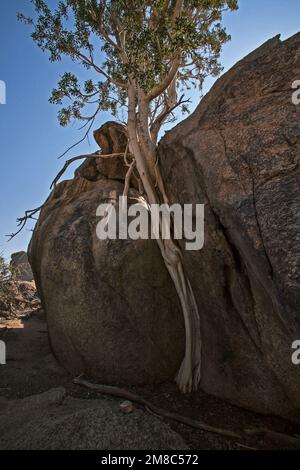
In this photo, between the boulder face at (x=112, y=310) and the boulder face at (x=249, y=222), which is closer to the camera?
the boulder face at (x=249, y=222)

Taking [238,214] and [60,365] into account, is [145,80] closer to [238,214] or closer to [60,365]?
[238,214]

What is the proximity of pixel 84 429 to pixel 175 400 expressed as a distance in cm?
205

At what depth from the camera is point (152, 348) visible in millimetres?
6836

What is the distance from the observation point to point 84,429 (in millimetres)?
4652

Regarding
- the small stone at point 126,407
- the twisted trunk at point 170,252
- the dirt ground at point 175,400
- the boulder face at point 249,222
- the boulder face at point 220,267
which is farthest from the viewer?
the twisted trunk at point 170,252

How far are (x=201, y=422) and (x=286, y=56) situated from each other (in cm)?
652

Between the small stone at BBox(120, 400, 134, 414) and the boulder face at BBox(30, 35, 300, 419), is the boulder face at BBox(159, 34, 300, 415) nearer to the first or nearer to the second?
the boulder face at BBox(30, 35, 300, 419)

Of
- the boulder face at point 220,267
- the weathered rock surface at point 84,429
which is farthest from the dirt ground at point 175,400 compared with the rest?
the weathered rock surface at point 84,429

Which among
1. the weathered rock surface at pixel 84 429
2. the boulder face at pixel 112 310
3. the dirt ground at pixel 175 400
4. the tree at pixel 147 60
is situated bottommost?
the dirt ground at pixel 175 400

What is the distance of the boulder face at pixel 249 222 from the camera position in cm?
437

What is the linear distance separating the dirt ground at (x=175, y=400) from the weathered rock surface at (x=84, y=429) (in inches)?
17.2

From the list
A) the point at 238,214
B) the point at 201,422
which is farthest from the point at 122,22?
the point at 201,422

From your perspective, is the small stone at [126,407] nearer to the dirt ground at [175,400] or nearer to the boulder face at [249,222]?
the dirt ground at [175,400]

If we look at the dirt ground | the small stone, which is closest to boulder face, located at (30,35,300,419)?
the dirt ground
